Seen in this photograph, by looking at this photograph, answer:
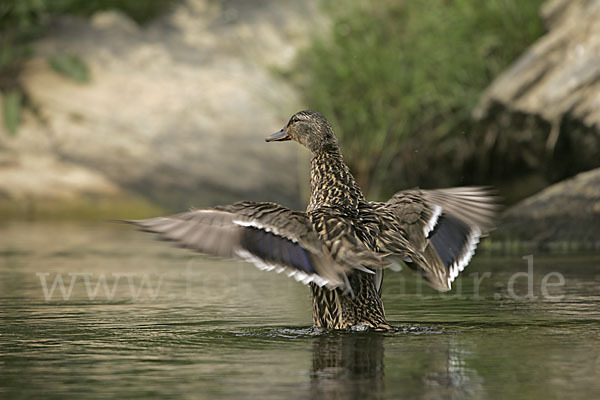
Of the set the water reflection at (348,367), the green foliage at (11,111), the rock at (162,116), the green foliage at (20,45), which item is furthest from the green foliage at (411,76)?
the water reflection at (348,367)

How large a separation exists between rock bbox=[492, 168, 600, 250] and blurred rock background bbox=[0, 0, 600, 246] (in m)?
0.05

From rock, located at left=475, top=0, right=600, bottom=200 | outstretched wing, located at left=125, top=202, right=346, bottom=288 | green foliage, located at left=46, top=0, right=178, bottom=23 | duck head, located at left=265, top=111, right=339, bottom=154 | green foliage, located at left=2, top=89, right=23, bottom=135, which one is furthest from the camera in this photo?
green foliage, located at left=46, top=0, right=178, bottom=23

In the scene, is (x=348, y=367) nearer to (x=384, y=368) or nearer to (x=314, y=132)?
(x=384, y=368)

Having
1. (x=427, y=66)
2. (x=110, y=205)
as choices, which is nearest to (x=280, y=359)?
(x=427, y=66)

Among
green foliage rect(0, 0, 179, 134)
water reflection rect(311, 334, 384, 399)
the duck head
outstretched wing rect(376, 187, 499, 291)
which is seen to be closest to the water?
water reflection rect(311, 334, 384, 399)

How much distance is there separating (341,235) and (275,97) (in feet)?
30.1

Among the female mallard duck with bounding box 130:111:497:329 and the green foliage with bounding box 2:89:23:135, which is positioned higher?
the green foliage with bounding box 2:89:23:135

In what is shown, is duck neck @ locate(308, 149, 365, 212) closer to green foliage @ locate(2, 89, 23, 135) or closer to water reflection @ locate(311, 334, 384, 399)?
water reflection @ locate(311, 334, 384, 399)

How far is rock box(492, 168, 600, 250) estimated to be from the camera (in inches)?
352

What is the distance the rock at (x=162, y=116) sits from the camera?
13.9 m

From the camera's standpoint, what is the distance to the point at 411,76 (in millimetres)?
12414

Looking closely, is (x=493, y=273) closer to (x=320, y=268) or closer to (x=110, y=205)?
(x=320, y=268)

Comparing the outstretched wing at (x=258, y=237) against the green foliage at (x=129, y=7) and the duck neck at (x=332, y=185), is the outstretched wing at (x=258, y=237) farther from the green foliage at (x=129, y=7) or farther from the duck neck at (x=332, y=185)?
the green foliage at (x=129, y=7)

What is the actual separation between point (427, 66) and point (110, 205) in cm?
447
